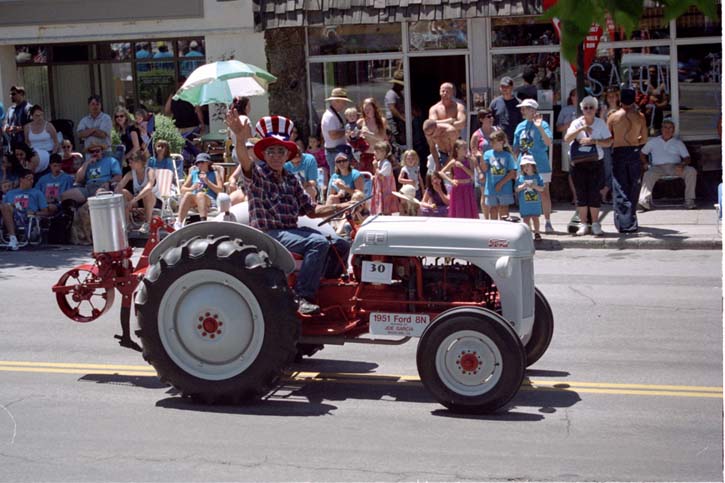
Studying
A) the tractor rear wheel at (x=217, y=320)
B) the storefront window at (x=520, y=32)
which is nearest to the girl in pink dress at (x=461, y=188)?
the storefront window at (x=520, y=32)

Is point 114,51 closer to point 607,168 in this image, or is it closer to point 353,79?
point 353,79

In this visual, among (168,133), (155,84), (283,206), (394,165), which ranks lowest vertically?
(394,165)

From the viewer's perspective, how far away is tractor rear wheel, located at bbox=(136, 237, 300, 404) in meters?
7.99

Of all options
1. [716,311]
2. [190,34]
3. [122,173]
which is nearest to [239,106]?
[122,173]

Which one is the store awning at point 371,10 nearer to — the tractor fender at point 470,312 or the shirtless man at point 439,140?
the shirtless man at point 439,140

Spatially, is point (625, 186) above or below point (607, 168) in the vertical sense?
below

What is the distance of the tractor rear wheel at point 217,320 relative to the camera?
7.99 meters

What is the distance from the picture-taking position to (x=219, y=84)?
59.9 feet

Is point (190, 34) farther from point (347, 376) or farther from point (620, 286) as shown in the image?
point (347, 376)

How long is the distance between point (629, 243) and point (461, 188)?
239cm

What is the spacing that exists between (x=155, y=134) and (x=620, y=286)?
31.1 ft

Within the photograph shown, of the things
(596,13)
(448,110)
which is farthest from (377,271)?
(448,110)

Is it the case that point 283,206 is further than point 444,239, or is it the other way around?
point 283,206

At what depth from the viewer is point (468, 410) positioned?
782 cm
